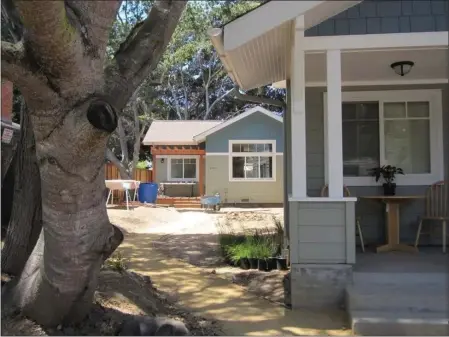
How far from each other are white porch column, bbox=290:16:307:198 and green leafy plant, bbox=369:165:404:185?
2129 mm

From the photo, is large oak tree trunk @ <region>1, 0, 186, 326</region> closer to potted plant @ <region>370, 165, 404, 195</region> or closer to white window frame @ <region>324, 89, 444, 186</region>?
white window frame @ <region>324, 89, 444, 186</region>

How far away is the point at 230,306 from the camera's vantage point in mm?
5883

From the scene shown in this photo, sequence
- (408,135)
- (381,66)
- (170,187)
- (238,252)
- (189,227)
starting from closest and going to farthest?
(381,66)
(408,135)
(238,252)
(189,227)
(170,187)

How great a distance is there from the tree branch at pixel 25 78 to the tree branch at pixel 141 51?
0.49 m

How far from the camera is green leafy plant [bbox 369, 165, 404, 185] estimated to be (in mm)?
7348

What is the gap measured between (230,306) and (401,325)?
2.06m

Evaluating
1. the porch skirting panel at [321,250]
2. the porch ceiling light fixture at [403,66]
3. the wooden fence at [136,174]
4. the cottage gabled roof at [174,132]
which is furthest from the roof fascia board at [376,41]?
the wooden fence at [136,174]

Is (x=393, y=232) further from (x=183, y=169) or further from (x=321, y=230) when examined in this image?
(x=183, y=169)

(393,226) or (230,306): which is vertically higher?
(393,226)

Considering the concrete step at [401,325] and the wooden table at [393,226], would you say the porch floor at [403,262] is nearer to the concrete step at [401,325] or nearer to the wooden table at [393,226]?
the wooden table at [393,226]

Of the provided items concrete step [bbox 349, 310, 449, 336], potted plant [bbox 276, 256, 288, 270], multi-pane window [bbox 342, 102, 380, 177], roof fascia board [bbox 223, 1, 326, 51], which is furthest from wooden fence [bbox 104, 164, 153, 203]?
concrete step [bbox 349, 310, 449, 336]

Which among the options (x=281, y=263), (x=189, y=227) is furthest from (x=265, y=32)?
(x=189, y=227)

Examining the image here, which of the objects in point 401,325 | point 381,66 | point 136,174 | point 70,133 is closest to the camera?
point 70,133

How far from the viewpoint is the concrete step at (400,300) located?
5.07 m
